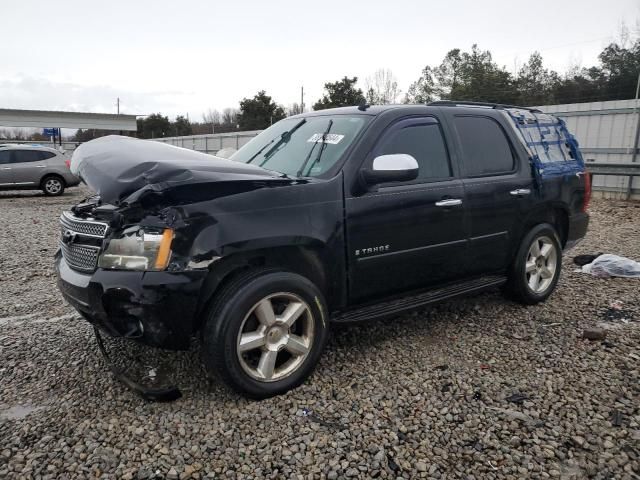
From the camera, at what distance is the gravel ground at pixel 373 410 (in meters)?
2.42

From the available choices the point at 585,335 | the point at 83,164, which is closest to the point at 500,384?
the point at 585,335

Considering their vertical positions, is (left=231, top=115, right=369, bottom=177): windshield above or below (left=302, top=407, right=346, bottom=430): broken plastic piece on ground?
above

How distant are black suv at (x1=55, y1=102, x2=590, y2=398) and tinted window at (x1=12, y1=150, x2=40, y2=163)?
1401cm

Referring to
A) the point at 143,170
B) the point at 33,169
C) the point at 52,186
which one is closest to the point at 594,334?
the point at 143,170

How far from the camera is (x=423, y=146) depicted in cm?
379

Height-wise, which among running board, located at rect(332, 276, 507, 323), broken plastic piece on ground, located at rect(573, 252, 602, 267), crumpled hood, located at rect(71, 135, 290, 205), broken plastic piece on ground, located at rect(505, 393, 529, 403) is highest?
crumpled hood, located at rect(71, 135, 290, 205)

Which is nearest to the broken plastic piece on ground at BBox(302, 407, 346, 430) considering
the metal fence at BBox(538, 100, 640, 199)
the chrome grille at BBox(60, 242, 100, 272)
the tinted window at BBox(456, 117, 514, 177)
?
the chrome grille at BBox(60, 242, 100, 272)

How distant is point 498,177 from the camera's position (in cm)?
418

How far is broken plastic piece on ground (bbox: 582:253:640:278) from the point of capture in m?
5.51

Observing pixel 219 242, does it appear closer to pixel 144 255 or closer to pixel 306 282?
pixel 144 255

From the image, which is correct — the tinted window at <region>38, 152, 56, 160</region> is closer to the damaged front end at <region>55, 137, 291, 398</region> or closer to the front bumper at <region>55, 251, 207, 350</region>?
the damaged front end at <region>55, 137, 291, 398</region>

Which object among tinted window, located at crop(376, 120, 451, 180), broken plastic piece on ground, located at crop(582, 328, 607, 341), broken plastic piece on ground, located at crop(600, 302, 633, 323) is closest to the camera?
tinted window, located at crop(376, 120, 451, 180)

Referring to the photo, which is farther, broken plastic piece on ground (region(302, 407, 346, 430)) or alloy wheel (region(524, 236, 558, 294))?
alloy wheel (region(524, 236, 558, 294))

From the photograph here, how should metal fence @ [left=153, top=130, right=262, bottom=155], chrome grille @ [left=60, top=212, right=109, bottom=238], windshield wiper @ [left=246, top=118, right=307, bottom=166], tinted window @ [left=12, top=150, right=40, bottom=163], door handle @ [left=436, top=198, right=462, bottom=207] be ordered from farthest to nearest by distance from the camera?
metal fence @ [left=153, top=130, right=262, bottom=155]
tinted window @ [left=12, top=150, right=40, bottom=163]
windshield wiper @ [left=246, top=118, right=307, bottom=166]
door handle @ [left=436, top=198, right=462, bottom=207]
chrome grille @ [left=60, top=212, right=109, bottom=238]
